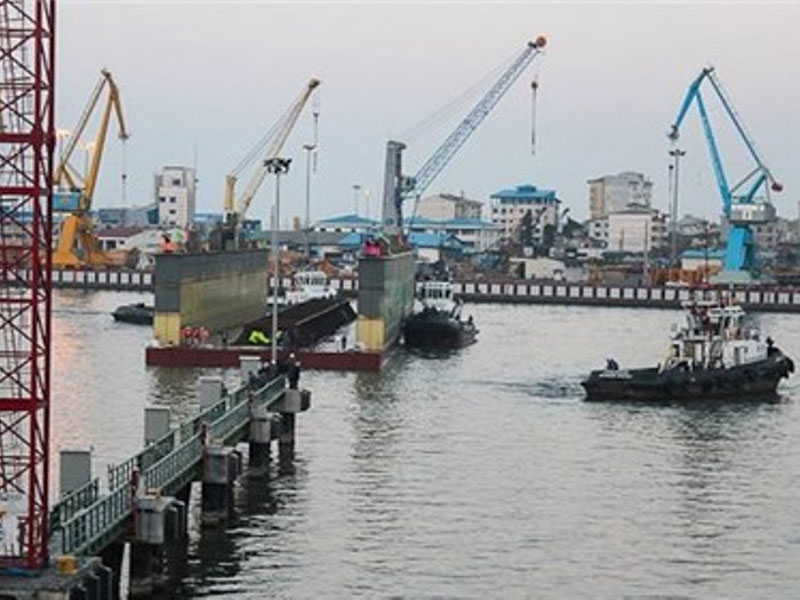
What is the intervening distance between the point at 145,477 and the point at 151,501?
1.77m

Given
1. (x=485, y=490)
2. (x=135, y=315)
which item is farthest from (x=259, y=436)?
(x=135, y=315)

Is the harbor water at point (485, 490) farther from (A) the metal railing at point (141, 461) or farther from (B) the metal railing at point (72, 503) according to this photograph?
(B) the metal railing at point (72, 503)

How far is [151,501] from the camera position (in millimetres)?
27266

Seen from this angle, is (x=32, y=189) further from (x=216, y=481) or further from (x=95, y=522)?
(x=216, y=481)

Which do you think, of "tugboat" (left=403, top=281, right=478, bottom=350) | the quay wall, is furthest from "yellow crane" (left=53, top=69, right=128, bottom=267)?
"tugboat" (left=403, top=281, right=478, bottom=350)

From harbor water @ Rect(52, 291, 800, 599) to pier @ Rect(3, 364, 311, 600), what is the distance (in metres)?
0.99

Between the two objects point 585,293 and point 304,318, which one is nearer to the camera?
point 304,318

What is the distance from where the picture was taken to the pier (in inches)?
913

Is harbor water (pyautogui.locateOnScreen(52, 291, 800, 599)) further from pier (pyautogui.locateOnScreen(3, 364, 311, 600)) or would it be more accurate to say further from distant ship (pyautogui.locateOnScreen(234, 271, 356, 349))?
distant ship (pyautogui.locateOnScreen(234, 271, 356, 349))

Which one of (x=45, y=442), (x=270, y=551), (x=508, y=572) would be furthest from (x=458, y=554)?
(x=45, y=442)

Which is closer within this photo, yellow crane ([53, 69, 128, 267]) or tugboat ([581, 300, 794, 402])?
tugboat ([581, 300, 794, 402])

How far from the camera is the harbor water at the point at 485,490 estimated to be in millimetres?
30312

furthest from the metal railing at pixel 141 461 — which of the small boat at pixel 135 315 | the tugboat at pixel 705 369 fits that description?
the small boat at pixel 135 315

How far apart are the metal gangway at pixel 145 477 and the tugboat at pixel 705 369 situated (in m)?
19.6
